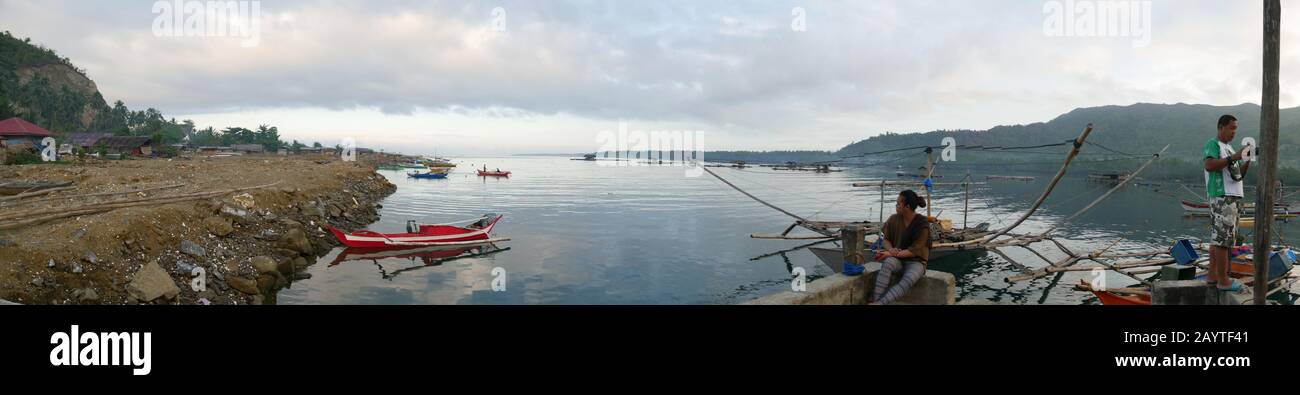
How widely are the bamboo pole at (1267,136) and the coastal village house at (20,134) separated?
57.4m

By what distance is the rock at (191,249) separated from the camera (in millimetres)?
15031

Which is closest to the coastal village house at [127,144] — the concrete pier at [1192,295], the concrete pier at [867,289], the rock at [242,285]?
the rock at [242,285]

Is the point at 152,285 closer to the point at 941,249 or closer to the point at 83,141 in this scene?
the point at 941,249

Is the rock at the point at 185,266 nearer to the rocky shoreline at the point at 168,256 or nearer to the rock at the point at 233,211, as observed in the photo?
the rocky shoreline at the point at 168,256

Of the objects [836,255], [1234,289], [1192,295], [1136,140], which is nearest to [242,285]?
[836,255]

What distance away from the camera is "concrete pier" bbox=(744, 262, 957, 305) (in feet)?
22.7

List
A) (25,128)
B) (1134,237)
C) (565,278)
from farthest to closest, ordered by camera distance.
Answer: (25,128) < (1134,237) < (565,278)

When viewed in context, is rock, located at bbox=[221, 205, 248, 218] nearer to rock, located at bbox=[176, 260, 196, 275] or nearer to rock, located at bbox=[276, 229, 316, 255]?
rock, located at bbox=[276, 229, 316, 255]

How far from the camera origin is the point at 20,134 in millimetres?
39531
